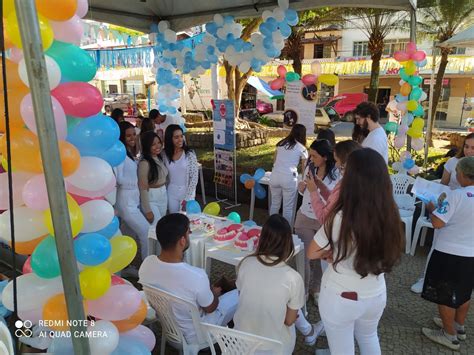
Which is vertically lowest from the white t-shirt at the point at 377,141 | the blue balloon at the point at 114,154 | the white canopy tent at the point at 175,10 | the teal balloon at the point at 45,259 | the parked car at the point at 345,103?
the parked car at the point at 345,103

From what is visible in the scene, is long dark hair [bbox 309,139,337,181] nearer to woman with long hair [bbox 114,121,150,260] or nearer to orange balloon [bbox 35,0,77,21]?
woman with long hair [bbox 114,121,150,260]

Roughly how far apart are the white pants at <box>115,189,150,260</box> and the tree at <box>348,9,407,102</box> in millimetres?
10469

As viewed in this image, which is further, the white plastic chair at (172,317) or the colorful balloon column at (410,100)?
the colorful balloon column at (410,100)

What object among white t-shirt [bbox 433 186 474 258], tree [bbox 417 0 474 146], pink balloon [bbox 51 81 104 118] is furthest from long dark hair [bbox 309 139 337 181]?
tree [bbox 417 0 474 146]

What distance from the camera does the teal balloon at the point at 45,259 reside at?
59.0 inches

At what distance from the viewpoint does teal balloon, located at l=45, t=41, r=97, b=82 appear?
4.81ft

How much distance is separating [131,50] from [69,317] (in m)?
10.2

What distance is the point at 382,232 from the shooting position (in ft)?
5.53

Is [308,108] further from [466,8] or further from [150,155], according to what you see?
[466,8]

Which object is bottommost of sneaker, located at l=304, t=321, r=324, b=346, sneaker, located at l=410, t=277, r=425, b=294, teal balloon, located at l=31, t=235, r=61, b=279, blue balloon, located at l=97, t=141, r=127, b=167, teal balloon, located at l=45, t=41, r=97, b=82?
sneaker, located at l=410, t=277, r=425, b=294

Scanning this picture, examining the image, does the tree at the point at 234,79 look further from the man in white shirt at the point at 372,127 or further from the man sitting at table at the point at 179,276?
the man sitting at table at the point at 179,276

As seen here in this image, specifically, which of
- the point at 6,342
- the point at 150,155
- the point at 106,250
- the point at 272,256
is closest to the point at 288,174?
the point at 150,155

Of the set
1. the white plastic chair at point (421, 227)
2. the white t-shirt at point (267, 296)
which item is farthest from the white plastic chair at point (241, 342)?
the white plastic chair at point (421, 227)

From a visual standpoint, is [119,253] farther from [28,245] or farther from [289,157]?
[289,157]
